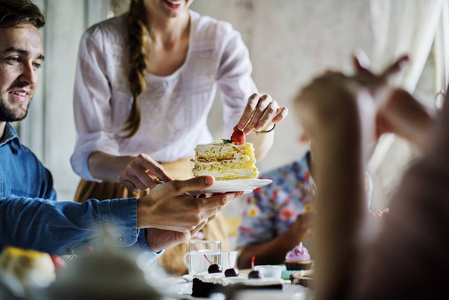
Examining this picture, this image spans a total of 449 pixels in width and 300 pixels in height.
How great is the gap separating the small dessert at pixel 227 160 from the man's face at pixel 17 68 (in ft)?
2.50

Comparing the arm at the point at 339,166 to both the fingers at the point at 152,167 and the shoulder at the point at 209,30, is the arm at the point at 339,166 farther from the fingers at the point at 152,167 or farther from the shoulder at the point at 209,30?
the shoulder at the point at 209,30

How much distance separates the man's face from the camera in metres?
→ 2.21

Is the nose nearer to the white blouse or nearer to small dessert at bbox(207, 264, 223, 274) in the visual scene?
the white blouse

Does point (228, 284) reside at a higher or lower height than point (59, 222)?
lower

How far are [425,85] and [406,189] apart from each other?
404cm

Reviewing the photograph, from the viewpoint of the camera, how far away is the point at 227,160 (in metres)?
2.24

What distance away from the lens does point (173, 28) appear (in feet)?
8.61

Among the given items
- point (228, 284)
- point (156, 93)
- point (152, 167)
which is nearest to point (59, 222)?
point (152, 167)

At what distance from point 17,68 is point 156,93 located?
0.62 meters

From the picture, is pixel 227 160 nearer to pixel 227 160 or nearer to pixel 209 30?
pixel 227 160

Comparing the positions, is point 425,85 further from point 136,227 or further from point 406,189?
point 406,189

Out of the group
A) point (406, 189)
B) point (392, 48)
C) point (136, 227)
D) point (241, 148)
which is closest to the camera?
point (406, 189)

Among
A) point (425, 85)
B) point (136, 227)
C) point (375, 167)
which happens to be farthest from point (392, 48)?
point (136, 227)

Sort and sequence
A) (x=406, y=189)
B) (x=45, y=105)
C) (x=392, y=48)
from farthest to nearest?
1. (x=392, y=48)
2. (x=45, y=105)
3. (x=406, y=189)
